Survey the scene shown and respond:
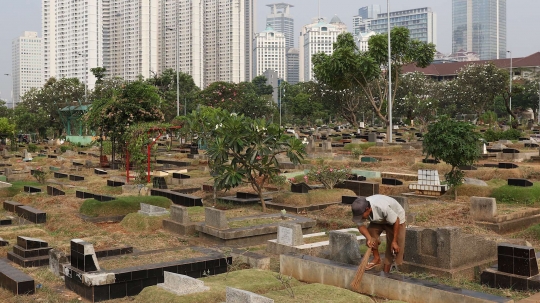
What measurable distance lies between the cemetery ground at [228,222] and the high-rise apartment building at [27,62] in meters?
164

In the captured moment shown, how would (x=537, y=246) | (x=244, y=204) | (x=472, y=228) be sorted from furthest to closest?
(x=244, y=204)
(x=472, y=228)
(x=537, y=246)

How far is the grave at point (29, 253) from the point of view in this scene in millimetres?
11623

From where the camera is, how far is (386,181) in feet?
71.3

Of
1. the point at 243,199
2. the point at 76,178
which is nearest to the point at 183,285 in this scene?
the point at 243,199

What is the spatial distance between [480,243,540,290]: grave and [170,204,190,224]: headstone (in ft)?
25.3

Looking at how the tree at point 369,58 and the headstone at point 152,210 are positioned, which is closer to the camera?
the headstone at point 152,210

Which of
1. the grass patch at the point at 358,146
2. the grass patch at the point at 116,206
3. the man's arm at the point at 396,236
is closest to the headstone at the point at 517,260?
the man's arm at the point at 396,236

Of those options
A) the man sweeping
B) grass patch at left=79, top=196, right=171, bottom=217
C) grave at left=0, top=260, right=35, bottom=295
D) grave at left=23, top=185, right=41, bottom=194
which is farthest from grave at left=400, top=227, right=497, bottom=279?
grave at left=23, top=185, right=41, bottom=194

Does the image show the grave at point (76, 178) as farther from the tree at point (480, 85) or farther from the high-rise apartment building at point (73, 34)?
the high-rise apartment building at point (73, 34)

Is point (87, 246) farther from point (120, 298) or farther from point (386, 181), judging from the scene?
point (386, 181)

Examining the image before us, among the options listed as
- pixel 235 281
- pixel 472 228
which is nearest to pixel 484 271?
pixel 235 281

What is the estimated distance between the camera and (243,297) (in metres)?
7.21

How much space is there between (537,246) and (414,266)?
420 centimetres

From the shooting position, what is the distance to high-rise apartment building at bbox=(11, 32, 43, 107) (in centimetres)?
17938
